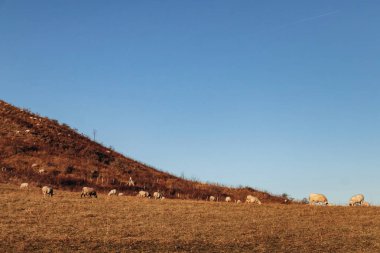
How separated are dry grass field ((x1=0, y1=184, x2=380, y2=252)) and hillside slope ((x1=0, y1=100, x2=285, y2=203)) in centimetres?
1580

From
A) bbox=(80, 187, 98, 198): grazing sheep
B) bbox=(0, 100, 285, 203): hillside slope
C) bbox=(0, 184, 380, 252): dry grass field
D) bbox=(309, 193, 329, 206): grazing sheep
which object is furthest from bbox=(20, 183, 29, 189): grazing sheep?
bbox=(309, 193, 329, 206): grazing sheep

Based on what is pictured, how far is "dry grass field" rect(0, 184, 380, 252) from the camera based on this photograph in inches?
829

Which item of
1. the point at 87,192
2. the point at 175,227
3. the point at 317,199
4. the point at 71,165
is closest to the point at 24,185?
the point at 87,192

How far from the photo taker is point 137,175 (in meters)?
62.4

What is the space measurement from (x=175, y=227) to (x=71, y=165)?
34.5 metres

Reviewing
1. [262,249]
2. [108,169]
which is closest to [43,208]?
[262,249]

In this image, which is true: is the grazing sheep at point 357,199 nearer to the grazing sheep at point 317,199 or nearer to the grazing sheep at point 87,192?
the grazing sheep at point 317,199

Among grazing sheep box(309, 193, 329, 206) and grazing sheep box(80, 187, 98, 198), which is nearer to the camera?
grazing sheep box(80, 187, 98, 198)

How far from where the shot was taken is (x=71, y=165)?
57.0 meters

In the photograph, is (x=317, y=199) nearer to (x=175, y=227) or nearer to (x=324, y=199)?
(x=324, y=199)

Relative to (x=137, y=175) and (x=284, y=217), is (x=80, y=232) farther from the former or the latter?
(x=137, y=175)

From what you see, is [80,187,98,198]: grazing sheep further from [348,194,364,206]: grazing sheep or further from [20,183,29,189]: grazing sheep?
[348,194,364,206]: grazing sheep

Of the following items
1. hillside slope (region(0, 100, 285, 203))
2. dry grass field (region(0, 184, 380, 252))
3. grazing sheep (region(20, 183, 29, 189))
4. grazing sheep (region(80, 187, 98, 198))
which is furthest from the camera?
hillside slope (region(0, 100, 285, 203))

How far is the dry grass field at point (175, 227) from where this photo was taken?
2106cm
